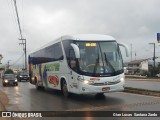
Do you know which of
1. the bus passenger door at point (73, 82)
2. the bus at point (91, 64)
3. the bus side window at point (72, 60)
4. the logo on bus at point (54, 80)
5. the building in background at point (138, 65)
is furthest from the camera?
the building in background at point (138, 65)

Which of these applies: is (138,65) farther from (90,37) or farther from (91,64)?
(91,64)

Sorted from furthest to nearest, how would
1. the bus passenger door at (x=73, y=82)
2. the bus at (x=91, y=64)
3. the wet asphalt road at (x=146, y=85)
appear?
the wet asphalt road at (x=146, y=85)
the bus passenger door at (x=73, y=82)
the bus at (x=91, y=64)

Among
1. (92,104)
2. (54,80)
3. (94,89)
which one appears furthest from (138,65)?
(92,104)

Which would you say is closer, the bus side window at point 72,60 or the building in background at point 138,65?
the bus side window at point 72,60

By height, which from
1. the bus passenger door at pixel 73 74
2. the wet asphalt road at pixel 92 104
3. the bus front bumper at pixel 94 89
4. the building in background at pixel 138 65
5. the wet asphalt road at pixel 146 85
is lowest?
the building in background at pixel 138 65

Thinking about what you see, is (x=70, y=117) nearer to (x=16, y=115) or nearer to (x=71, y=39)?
(x=16, y=115)

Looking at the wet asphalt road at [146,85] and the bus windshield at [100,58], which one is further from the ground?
the bus windshield at [100,58]

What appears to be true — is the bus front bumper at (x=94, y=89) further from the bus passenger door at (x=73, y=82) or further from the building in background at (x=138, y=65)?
the building in background at (x=138, y=65)

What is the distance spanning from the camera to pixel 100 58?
1720 centimetres

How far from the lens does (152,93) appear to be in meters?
19.4

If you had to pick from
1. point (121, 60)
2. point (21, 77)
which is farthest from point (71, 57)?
point (21, 77)

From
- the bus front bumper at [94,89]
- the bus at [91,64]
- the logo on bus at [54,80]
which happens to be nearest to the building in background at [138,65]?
the logo on bus at [54,80]

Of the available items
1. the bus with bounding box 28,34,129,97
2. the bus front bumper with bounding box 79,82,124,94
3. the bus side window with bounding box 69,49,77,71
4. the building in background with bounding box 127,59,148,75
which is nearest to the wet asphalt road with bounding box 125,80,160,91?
the bus with bounding box 28,34,129,97

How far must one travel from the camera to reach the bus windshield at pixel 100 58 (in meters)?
17.0
